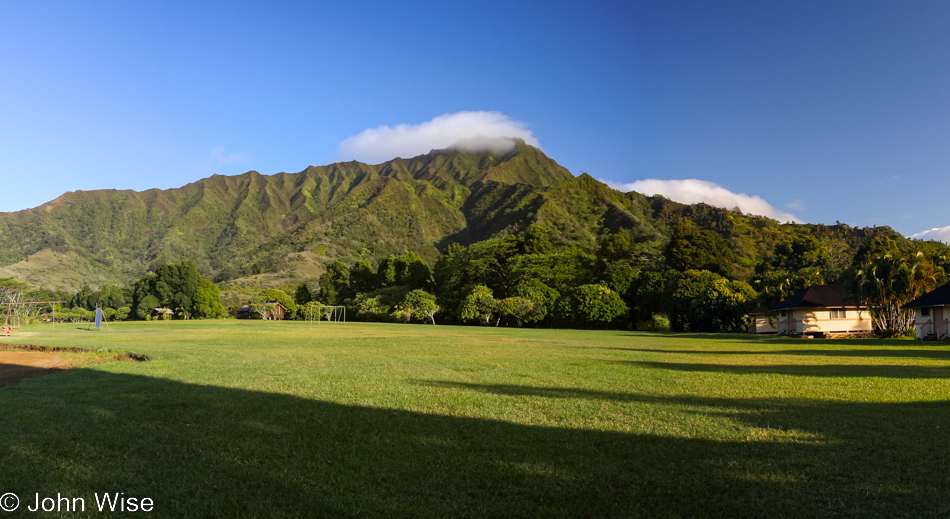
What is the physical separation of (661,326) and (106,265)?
14134 cm

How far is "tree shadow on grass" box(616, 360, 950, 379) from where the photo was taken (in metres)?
12.8

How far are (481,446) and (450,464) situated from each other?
0.73 m

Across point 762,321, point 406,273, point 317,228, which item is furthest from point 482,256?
point 317,228

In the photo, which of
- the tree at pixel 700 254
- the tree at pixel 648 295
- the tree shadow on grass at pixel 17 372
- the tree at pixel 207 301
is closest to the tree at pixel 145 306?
the tree at pixel 207 301

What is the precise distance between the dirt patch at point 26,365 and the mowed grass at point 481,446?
4.93 feet

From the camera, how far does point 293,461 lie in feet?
16.9

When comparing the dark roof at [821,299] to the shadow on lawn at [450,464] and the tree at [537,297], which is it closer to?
the tree at [537,297]

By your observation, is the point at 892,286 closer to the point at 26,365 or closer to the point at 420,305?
the point at 26,365

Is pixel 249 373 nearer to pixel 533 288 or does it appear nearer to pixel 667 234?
pixel 533 288

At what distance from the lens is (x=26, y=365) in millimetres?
14547

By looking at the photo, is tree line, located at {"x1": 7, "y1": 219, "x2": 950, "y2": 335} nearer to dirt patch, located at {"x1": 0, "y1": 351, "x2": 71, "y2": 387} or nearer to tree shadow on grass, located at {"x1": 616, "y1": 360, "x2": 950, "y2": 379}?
tree shadow on grass, located at {"x1": 616, "y1": 360, "x2": 950, "y2": 379}

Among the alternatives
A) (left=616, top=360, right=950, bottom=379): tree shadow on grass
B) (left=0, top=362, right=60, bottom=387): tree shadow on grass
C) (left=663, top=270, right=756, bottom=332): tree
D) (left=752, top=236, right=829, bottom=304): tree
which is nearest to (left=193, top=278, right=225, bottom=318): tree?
(left=663, top=270, right=756, bottom=332): tree

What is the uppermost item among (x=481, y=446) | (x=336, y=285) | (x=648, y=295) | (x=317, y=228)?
(x=317, y=228)

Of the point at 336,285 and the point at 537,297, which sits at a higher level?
the point at 336,285
